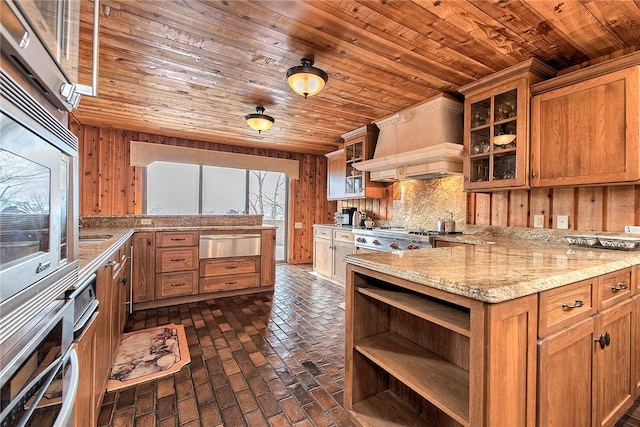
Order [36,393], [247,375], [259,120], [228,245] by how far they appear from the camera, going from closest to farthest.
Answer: [36,393]
[247,375]
[259,120]
[228,245]

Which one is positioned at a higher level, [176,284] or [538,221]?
[538,221]

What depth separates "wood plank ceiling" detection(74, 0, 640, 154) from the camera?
1.76 metres

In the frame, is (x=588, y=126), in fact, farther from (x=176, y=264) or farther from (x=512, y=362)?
(x=176, y=264)

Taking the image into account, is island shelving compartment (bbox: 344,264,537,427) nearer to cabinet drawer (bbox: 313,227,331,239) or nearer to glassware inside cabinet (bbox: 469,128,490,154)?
glassware inside cabinet (bbox: 469,128,490,154)

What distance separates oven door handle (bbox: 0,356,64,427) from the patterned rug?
4.79 feet

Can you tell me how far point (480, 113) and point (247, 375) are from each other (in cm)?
308

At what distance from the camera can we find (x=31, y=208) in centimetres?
69

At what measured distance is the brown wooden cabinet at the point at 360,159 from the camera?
4223 millimetres

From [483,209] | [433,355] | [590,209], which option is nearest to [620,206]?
[590,209]

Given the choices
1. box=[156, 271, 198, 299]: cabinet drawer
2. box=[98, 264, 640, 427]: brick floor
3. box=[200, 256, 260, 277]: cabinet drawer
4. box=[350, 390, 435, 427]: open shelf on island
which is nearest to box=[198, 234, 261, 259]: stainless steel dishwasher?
box=[200, 256, 260, 277]: cabinet drawer

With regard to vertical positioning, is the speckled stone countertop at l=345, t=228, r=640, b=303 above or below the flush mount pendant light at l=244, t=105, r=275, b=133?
below

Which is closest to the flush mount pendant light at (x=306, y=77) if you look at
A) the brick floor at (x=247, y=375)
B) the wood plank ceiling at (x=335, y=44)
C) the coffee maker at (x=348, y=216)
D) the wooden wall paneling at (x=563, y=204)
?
the wood plank ceiling at (x=335, y=44)

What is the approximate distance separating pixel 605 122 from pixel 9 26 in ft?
9.67

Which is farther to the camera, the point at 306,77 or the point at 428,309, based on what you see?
the point at 306,77
